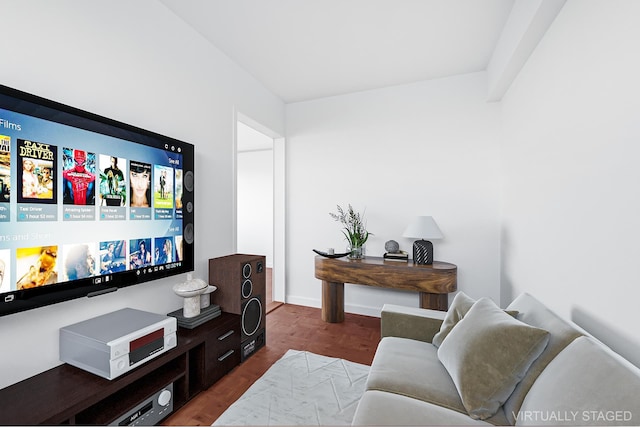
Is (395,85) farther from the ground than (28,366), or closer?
farther from the ground

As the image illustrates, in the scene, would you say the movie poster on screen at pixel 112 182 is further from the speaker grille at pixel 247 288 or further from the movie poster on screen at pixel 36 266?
the speaker grille at pixel 247 288

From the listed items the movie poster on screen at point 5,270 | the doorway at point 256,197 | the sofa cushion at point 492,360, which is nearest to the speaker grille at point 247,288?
the movie poster on screen at point 5,270

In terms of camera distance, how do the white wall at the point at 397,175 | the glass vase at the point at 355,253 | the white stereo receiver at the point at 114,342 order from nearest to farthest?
the white stereo receiver at the point at 114,342, the white wall at the point at 397,175, the glass vase at the point at 355,253

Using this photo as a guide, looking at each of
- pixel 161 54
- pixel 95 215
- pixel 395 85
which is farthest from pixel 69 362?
pixel 395 85

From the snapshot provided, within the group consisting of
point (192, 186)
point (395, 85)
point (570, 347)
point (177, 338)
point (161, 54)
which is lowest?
point (177, 338)

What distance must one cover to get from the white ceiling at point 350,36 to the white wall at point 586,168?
67 centimetres

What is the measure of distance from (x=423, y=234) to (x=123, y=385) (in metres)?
2.57

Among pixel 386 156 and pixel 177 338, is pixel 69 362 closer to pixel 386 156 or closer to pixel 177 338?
pixel 177 338

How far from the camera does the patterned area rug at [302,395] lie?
163cm

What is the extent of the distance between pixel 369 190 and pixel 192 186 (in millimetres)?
2049

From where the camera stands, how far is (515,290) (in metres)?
2.46

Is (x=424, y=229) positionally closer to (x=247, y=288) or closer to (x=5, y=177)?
(x=247, y=288)

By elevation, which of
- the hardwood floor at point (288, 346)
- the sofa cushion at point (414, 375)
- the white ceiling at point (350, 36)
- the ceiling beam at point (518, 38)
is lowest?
the hardwood floor at point (288, 346)

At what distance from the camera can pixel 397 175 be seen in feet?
10.8
